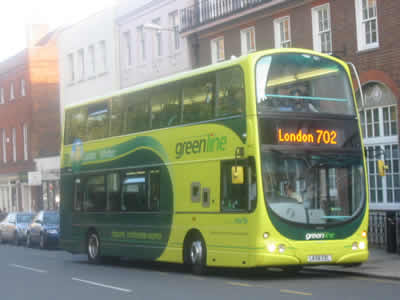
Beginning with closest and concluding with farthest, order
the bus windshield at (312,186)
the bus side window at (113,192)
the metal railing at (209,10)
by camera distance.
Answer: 1. the bus windshield at (312,186)
2. the bus side window at (113,192)
3. the metal railing at (209,10)

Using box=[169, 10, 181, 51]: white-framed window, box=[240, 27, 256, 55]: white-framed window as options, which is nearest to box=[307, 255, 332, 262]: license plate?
box=[240, 27, 256, 55]: white-framed window

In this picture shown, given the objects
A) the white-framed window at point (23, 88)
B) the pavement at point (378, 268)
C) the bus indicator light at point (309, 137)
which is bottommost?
the pavement at point (378, 268)

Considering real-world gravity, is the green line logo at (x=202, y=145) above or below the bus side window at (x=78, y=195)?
above

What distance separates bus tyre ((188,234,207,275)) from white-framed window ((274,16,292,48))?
12836 mm

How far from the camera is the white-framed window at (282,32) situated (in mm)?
30047

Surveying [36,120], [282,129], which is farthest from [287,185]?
[36,120]

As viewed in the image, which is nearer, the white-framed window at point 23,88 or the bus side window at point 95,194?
the bus side window at point 95,194

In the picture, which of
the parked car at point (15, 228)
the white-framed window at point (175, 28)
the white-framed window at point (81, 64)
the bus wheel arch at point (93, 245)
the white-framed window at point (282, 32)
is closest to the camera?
the bus wheel arch at point (93, 245)

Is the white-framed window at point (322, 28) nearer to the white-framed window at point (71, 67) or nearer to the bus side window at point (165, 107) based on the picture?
the bus side window at point (165, 107)

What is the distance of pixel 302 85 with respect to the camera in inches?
675

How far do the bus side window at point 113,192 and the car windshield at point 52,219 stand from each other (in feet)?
38.6

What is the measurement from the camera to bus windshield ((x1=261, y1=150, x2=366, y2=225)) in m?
16.4

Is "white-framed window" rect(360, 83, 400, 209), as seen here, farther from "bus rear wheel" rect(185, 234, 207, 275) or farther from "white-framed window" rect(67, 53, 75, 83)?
"white-framed window" rect(67, 53, 75, 83)

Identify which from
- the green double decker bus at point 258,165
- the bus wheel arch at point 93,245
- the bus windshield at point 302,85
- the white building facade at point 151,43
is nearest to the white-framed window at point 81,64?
the white building facade at point 151,43
